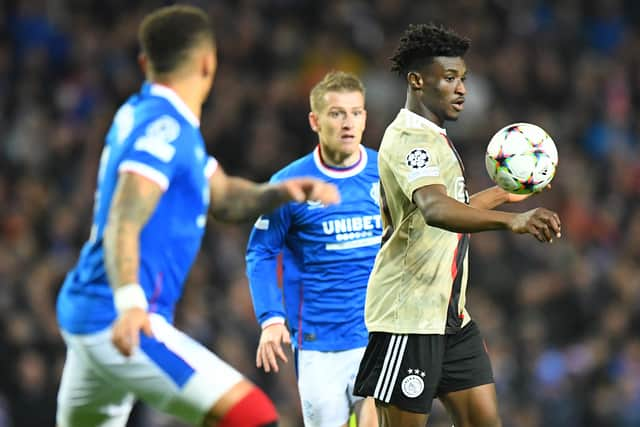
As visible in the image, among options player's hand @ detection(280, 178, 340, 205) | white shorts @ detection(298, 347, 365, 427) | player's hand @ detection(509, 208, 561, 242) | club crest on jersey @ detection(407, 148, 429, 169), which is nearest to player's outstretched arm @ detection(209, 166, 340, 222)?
player's hand @ detection(280, 178, 340, 205)

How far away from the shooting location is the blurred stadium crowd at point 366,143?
1124cm

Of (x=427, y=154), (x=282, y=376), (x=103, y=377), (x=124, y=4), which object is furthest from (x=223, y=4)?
(x=103, y=377)

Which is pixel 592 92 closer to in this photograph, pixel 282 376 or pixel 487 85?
pixel 487 85

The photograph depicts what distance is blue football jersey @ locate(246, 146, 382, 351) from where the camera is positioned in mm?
6656

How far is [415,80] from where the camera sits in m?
5.91

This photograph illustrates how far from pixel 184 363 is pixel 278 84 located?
9.24 metres

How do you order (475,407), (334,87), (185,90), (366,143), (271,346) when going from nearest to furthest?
(185,90) → (475,407) → (271,346) → (334,87) → (366,143)

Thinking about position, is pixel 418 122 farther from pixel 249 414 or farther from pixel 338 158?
pixel 249 414

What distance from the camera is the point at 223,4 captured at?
14.5 m

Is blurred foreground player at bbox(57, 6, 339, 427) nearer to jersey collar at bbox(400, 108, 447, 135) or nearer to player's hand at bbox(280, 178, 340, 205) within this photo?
player's hand at bbox(280, 178, 340, 205)

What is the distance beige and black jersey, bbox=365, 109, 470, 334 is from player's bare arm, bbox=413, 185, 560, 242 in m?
0.25

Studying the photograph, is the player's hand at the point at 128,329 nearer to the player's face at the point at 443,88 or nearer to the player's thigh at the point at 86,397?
the player's thigh at the point at 86,397

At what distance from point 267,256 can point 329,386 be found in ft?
2.67

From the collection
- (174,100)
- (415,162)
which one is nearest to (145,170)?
(174,100)
